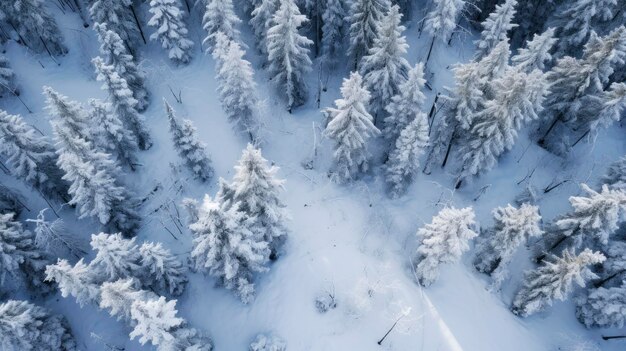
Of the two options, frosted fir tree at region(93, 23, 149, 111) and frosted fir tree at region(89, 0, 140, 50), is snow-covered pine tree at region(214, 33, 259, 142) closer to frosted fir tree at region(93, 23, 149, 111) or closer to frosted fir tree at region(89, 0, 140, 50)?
frosted fir tree at region(93, 23, 149, 111)

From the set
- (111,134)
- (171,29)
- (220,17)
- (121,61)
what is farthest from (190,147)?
(171,29)

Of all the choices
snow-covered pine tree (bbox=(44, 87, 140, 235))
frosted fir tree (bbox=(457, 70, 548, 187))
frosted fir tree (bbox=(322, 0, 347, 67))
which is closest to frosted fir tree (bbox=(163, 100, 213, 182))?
snow-covered pine tree (bbox=(44, 87, 140, 235))

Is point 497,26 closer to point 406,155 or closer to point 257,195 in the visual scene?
point 406,155

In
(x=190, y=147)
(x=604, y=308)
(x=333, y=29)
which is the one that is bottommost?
(x=604, y=308)

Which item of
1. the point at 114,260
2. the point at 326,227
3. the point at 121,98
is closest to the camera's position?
the point at 114,260

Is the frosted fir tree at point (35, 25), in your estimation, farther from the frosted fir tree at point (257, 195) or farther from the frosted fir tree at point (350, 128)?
the frosted fir tree at point (350, 128)

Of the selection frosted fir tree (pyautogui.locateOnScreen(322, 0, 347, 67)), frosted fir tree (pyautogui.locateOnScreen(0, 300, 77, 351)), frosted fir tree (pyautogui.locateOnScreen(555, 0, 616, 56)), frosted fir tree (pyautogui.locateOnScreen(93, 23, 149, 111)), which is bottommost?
frosted fir tree (pyautogui.locateOnScreen(0, 300, 77, 351))
